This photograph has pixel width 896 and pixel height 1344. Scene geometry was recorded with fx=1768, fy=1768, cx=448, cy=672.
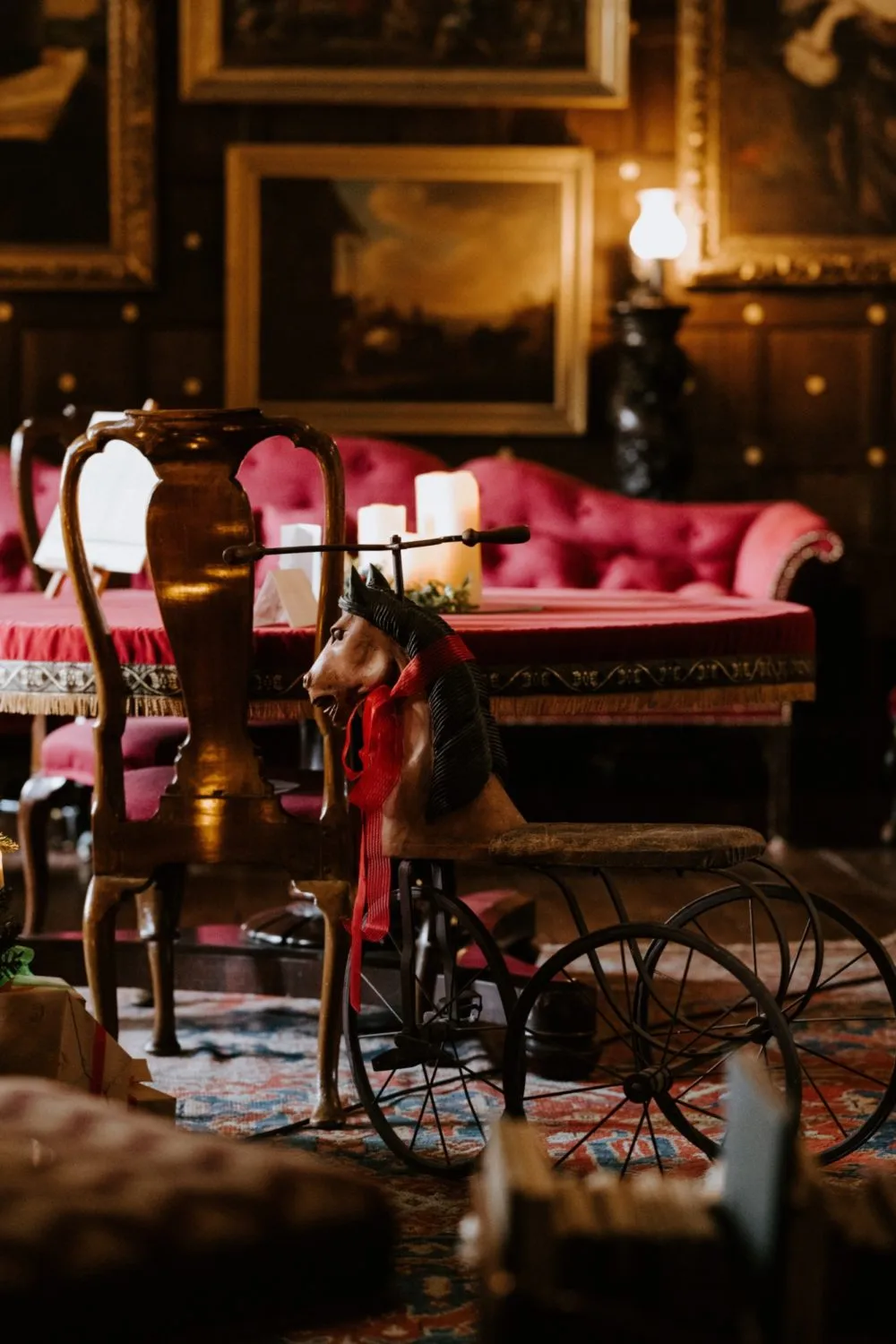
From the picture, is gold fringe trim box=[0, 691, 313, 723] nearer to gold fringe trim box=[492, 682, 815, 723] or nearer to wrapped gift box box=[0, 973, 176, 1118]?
gold fringe trim box=[492, 682, 815, 723]

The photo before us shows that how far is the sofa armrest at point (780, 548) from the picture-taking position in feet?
18.7

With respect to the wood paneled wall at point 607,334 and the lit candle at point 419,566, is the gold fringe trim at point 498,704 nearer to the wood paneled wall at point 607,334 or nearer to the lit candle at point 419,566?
the lit candle at point 419,566

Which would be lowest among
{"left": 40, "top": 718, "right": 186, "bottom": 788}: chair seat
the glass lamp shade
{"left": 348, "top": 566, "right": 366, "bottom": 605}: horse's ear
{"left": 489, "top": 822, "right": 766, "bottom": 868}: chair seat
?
{"left": 40, "top": 718, "right": 186, "bottom": 788}: chair seat

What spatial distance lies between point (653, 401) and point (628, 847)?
160 inches

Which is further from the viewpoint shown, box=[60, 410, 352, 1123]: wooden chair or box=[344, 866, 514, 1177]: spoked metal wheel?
box=[60, 410, 352, 1123]: wooden chair

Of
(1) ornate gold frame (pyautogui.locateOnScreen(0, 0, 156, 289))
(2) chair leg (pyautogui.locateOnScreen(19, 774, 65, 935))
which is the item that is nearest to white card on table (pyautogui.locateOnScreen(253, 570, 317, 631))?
(2) chair leg (pyautogui.locateOnScreen(19, 774, 65, 935))

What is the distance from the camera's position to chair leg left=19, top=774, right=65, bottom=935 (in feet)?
13.5

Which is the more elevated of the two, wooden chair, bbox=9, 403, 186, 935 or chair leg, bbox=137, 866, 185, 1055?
wooden chair, bbox=9, 403, 186, 935

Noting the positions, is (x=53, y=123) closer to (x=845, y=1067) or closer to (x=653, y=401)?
Result: (x=653, y=401)

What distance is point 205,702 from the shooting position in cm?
293

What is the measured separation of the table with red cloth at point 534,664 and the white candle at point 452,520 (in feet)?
0.91

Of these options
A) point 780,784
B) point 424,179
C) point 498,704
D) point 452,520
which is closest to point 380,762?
point 498,704

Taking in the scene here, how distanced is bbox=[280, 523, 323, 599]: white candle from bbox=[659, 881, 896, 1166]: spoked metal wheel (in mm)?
973

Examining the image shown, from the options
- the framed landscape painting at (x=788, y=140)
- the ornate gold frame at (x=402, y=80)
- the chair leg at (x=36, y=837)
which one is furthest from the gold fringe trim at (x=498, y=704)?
the ornate gold frame at (x=402, y=80)
